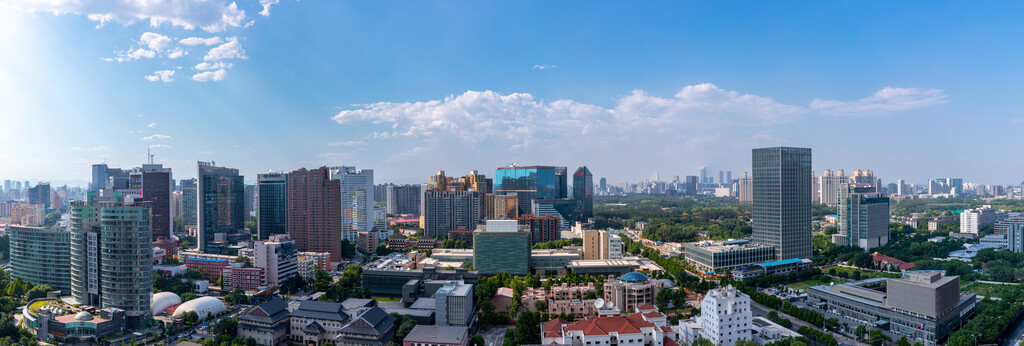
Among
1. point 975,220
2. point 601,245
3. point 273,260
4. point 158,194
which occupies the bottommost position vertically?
point 601,245

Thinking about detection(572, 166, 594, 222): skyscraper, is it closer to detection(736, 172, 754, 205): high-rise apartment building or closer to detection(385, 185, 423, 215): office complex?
detection(385, 185, 423, 215): office complex

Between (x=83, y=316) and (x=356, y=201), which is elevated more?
(x=356, y=201)

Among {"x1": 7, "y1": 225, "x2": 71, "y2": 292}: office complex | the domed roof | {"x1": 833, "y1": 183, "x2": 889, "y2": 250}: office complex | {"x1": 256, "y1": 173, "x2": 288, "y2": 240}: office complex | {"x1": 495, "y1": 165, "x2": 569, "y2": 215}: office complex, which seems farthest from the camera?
{"x1": 495, "y1": 165, "x2": 569, "y2": 215}: office complex

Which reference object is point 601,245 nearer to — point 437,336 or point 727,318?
point 727,318

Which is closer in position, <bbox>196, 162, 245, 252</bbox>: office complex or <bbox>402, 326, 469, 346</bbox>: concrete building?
<bbox>402, 326, 469, 346</bbox>: concrete building

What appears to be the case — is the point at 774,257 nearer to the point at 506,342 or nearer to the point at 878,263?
the point at 878,263

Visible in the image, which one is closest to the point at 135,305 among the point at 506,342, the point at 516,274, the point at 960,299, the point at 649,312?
the point at 506,342

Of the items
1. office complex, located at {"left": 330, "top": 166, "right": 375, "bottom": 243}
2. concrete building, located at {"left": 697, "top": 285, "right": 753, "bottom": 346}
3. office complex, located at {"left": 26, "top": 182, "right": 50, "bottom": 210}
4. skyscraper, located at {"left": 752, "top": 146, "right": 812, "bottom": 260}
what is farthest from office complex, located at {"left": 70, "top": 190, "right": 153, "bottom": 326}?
office complex, located at {"left": 26, "top": 182, "right": 50, "bottom": 210}

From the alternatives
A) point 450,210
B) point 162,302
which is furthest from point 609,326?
point 450,210
